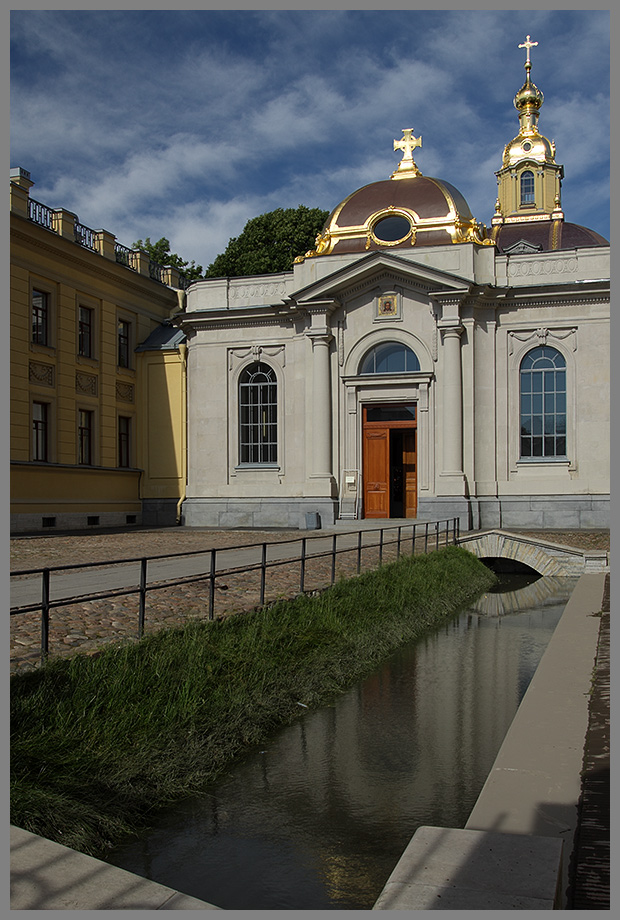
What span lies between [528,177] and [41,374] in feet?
125

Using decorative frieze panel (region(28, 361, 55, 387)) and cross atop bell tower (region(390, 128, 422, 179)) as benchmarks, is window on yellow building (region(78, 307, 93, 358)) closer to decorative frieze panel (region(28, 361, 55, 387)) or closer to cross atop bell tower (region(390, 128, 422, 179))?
decorative frieze panel (region(28, 361, 55, 387))

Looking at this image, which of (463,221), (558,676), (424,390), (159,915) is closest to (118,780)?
(159,915)

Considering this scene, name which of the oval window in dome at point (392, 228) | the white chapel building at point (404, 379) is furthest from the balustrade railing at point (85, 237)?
the oval window in dome at point (392, 228)

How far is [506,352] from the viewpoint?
28.4 meters

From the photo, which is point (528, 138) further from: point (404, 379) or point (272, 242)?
point (404, 379)

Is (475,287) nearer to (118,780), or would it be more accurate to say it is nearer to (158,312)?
(158,312)

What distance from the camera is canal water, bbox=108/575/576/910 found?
521cm

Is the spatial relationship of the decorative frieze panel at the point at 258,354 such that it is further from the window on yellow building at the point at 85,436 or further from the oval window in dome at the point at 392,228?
the window on yellow building at the point at 85,436

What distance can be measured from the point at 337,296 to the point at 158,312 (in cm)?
880

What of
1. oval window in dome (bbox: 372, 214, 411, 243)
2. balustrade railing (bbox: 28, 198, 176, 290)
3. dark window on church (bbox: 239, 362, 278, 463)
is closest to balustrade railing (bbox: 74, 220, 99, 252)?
balustrade railing (bbox: 28, 198, 176, 290)

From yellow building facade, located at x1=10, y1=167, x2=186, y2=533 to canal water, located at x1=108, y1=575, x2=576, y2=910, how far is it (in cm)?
1895

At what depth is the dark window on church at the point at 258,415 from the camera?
30781 mm

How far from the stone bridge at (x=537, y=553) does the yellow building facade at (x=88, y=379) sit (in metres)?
13.3

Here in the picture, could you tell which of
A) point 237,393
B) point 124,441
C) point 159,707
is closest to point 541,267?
point 237,393
